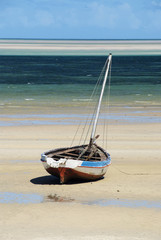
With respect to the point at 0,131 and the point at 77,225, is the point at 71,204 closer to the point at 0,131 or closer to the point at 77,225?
the point at 77,225

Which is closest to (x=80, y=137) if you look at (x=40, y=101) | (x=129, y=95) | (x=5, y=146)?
(x=5, y=146)

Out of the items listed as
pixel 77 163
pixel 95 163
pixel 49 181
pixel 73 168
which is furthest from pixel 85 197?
pixel 49 181

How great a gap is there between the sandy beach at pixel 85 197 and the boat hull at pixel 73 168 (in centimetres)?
38

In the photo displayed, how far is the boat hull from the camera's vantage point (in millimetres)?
18591

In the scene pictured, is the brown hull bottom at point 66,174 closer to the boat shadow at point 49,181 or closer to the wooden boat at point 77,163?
the wooden boat at point 77,163

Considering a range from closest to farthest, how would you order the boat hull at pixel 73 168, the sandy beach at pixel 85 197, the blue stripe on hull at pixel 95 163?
the sandy beach at pixel 85 197 < the boat hull at pixel 73 168 < the blue stripe on hull at pixel 95 163

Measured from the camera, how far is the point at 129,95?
5412 cm

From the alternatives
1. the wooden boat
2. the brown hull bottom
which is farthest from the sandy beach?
A: the wooden boat

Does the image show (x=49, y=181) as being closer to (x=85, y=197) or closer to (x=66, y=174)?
(x=66, y=174)

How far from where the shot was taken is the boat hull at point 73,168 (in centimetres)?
1859

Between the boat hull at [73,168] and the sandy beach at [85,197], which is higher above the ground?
the boat hull at [73,168]

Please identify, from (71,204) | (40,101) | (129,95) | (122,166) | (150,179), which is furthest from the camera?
(129,95)

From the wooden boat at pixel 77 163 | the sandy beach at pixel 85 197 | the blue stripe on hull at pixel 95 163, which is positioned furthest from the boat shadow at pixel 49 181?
the blue stripe on hull at pixel 95 163

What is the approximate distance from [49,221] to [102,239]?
2114 millimetres
